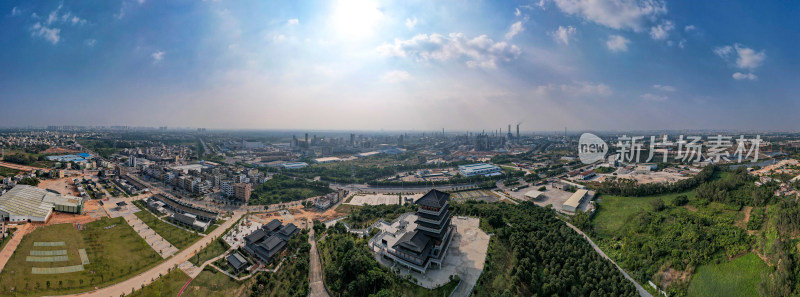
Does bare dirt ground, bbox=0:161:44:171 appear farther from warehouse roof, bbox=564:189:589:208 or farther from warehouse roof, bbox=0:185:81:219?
warehouse roof, bbox=564:189:589:208

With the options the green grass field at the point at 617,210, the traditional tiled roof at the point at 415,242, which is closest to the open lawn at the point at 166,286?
the traditional tiled roof at the point at 415,242

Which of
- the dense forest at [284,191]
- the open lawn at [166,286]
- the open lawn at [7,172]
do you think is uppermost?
the open lawn at [7,172]

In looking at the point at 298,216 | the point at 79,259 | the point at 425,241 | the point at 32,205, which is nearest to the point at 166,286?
the point at 79,259

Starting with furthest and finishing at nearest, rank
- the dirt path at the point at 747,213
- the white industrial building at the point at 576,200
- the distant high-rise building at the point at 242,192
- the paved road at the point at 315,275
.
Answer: the distant high-rise building at the point at 242,192, the white industrial building at the point at 576,200, the dirt path at the point at 747,213, the paved road at the point at 315,275

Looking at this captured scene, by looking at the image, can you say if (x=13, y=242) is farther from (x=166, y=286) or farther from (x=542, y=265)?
(x=542, y=265)

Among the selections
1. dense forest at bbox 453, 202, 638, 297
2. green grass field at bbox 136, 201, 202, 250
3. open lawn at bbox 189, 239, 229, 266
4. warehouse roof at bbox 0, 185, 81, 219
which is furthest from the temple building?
warehouse roof at bbox 0, 185, 81, 219

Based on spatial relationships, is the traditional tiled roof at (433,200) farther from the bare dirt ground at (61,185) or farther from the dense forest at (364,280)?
the bare dirt ground at (61,185)

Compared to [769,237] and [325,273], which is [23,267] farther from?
[769,237]
